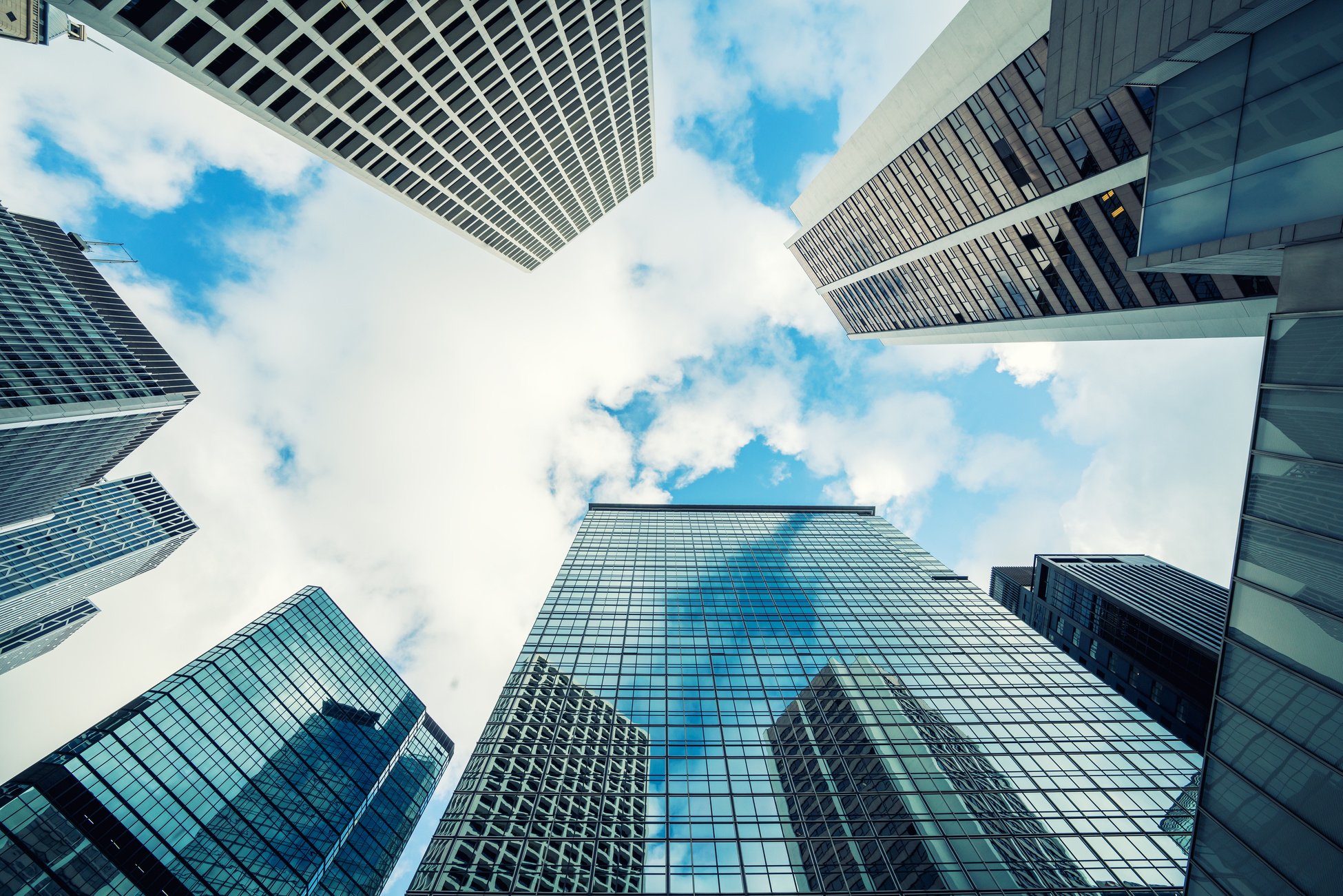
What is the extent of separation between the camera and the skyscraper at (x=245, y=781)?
57.3 metres

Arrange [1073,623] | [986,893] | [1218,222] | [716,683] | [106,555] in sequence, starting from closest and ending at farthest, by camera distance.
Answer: [1218,222]
[986,893]
[716,683]
[1073,623]
[106,555]

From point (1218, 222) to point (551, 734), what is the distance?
1572 inches

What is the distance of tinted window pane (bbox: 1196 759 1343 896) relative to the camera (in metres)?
10.2

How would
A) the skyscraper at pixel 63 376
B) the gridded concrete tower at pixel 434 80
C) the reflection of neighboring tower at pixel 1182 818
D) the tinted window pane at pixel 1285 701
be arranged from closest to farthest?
the tinted window pane at pixel 1285 701 < the reflection of neighboring tower at pixel 1182 818 < the gridded concrete tower at pixel 434 80 < the skyscraper at pixel 63 376

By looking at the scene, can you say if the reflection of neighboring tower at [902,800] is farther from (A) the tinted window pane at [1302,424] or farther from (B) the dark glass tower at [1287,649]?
(A) the tinted window pane at [1302,424]

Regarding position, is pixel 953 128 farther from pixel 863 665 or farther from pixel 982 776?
pixel 982 776

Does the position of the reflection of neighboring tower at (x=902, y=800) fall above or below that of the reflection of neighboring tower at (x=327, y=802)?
above

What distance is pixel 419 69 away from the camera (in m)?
37.4

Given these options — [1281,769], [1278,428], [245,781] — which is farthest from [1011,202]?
[245,781]

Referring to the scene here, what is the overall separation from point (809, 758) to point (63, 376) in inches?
5418

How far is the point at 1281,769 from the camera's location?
1099 centimetres

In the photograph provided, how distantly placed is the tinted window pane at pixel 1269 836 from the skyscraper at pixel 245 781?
9437 centimetres

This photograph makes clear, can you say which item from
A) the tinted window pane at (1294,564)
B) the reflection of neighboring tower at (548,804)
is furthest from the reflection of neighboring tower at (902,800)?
the tinted window pane at (1294,564)

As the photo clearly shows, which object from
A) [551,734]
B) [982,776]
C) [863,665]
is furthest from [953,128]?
[551,734]
